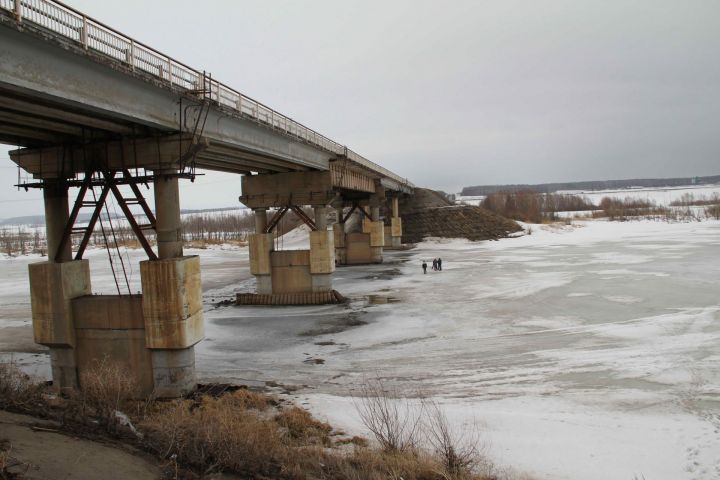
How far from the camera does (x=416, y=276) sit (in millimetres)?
36938

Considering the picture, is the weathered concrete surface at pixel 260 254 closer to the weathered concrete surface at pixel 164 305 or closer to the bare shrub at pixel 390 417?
the weathered concrete surface at pixel 164 305

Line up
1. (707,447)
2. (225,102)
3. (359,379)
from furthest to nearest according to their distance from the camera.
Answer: (225,102) → (359,379) → (707,447)

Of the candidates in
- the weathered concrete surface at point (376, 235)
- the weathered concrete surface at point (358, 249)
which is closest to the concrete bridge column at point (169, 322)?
the weathered concrete surface at point (358, 249)

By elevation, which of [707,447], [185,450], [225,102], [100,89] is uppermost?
[225,102]

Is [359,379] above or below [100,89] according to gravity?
below

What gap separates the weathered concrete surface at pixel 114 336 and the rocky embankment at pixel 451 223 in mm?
59049

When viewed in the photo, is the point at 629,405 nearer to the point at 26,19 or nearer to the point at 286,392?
the point at 286,392

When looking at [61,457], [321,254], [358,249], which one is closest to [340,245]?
[358,249]

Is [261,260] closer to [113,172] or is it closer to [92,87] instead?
[113,172]

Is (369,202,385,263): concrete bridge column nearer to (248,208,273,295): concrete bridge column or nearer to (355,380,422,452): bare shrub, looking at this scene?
(248,208,273,295): concrete bridge column

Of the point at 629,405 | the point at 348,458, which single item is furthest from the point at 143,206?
the point at 629,405

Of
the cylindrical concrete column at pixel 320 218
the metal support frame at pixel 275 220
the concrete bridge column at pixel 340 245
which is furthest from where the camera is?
the concrete bridge column at pixel 340 245

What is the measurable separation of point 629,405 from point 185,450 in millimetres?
9511

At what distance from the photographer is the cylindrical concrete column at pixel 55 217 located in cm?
1411
